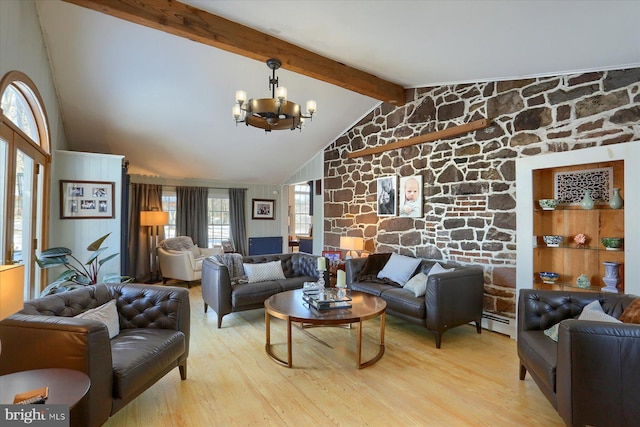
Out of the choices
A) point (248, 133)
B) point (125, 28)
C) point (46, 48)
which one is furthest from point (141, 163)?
point (125, 28)

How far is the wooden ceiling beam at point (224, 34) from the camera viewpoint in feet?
9.13

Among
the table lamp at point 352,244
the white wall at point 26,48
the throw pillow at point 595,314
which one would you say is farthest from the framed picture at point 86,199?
the throw pillow at point 595,314

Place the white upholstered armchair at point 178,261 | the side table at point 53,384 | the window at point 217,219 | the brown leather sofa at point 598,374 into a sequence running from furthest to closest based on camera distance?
the window at point 217,219 → the white upholstered armchair at point 178,261 → the brown leather sofa at point 598,374 → the side table at point 53,384

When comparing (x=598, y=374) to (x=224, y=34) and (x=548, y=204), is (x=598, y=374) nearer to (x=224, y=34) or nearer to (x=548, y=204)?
(x=548, y=204)

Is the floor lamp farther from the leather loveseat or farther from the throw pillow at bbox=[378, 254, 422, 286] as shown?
the throw pillow at bbox=[378, 254, 422, 286]

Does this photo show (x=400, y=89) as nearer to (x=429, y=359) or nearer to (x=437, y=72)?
(x=437, y=72)

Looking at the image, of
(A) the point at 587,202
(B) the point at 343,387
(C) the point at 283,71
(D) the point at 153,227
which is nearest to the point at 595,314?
(A) the point at 587,202

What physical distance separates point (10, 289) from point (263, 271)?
3053 millimetres

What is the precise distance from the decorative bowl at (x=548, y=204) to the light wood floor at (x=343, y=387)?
1.47m

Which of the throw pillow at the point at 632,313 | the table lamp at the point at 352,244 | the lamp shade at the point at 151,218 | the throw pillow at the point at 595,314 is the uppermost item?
the lamp shade at the point at 151,218

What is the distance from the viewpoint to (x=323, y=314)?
2.88 meters

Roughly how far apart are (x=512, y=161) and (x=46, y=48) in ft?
17.2

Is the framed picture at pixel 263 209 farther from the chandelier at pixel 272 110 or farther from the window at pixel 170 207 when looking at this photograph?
the chandelier at pixel 272 110

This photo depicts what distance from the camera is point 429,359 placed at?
303cm
